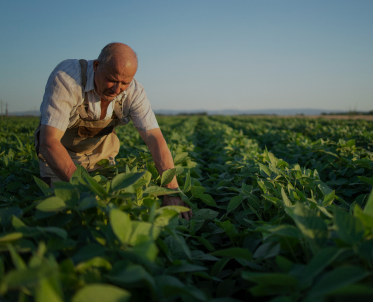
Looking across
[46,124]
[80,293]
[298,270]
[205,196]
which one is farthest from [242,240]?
[46,124]

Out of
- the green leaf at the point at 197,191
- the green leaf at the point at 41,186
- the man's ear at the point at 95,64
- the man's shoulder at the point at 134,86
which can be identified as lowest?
the green leaf at the point at 197,191

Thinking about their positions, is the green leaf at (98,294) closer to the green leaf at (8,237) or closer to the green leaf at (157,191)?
the green leaf at (8,237)

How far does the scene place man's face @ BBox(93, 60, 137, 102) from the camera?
198cm

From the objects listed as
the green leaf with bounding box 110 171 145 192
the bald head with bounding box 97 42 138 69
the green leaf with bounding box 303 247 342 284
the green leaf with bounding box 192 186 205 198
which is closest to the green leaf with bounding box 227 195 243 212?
the green leaf with bounding box 192 186 205 198

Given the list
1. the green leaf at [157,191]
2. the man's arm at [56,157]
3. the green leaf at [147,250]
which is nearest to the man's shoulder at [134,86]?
the man's arm at [56,157]

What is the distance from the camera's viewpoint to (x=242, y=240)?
5.18 ft

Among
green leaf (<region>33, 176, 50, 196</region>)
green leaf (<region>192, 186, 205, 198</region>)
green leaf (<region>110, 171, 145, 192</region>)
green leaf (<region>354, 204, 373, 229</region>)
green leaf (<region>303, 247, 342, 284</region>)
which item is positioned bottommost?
green leaf (<region>192, 186, 205, 198</region>)

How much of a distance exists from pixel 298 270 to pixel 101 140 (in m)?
2.80

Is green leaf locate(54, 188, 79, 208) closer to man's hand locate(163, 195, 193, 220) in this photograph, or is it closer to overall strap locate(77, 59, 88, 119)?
man's hand locate(163, 195, 193, 220)

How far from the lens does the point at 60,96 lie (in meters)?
2.10

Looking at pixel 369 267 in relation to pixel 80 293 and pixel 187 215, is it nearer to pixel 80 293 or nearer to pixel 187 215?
pixel 80 293

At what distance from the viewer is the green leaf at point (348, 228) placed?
2.74 feet

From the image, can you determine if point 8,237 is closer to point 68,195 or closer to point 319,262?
point 68,195

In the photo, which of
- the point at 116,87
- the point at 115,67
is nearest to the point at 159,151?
the point at 116,87
